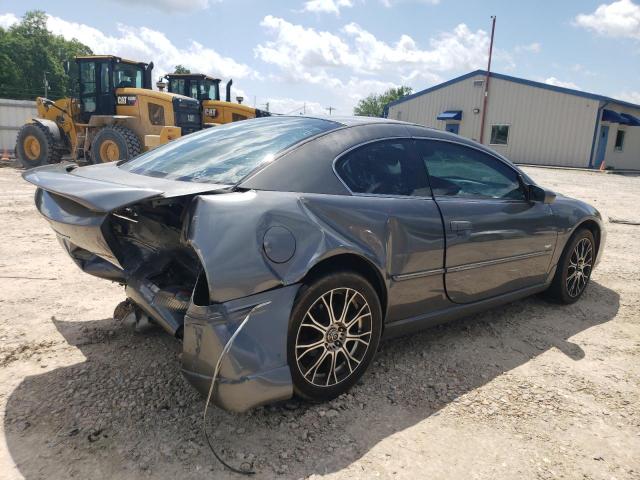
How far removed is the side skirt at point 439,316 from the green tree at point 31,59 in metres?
60.8

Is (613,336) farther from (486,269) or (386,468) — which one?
(386,468)

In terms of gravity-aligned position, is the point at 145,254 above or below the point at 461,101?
below

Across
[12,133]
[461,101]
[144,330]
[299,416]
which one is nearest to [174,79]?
[12,133]

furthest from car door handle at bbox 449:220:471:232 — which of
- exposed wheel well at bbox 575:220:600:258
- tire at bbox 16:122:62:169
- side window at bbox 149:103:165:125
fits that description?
tire at bbox 16:122:62:169

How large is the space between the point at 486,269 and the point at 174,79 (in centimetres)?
1462

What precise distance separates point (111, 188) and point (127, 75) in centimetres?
1254

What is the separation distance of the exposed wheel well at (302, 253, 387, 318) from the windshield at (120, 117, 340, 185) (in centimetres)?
61

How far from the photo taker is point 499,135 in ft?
89.1

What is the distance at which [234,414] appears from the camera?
8.13 feet

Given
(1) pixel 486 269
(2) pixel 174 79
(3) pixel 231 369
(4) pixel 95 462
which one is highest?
(2) pixel 174 79

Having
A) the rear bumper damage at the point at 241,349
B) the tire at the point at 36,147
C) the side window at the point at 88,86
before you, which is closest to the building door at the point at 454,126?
the side window at the point at 88,86

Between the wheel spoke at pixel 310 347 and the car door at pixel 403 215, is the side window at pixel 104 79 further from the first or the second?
the wheel spoke at pixel 310 347

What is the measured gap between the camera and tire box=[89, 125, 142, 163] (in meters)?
11.7

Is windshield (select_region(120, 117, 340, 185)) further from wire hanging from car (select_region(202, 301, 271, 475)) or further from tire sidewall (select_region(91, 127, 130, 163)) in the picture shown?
tire sidewall (select_region(91, 127, 130, 163))
